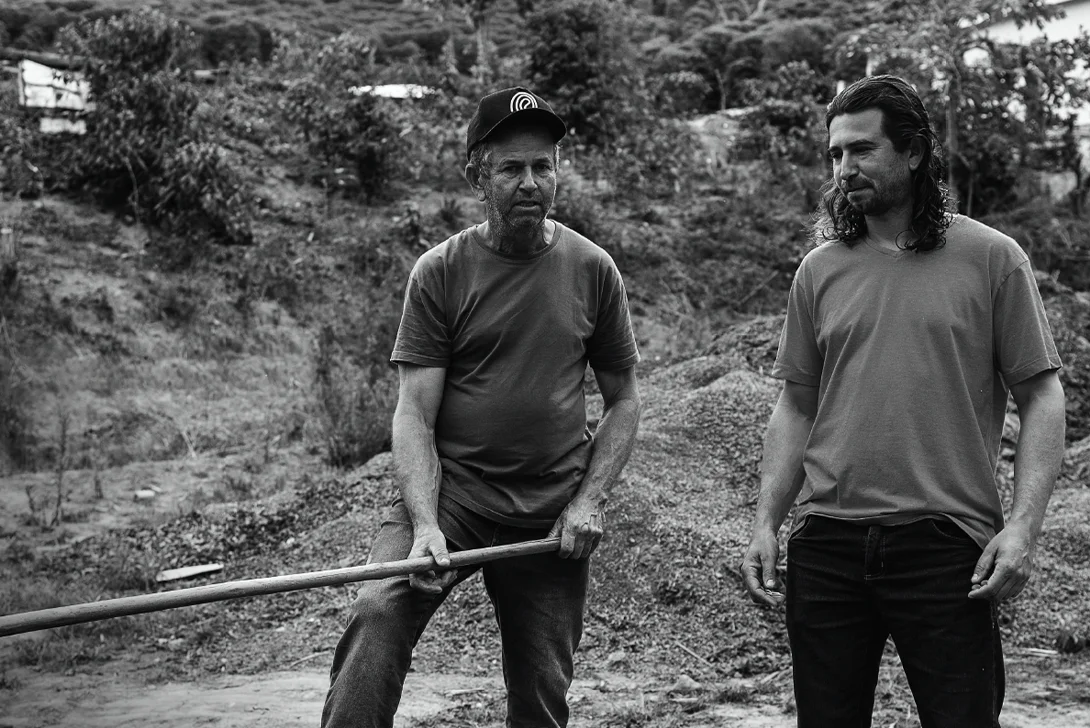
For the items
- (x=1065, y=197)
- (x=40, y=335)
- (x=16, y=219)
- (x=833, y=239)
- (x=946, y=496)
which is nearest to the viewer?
(x=946, y=496)

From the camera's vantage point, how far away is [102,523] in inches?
297

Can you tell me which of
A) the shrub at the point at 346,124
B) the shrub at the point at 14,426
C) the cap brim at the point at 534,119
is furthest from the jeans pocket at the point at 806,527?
the shrub at the point at 346,124

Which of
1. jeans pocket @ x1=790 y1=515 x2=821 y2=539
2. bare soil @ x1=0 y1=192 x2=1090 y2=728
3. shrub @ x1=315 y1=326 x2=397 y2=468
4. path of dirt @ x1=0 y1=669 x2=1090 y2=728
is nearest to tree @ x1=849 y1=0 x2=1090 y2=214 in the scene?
bare soil @ x1=0 y1=192 x2=1090 y2=728

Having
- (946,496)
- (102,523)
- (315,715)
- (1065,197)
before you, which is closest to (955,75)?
(1065,197)

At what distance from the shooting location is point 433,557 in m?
2.77

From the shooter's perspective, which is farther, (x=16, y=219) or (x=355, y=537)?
(x=16, y=219)

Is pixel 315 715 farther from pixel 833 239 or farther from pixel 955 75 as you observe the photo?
pixel 955 75

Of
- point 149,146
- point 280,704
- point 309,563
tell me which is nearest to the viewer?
point 280,704

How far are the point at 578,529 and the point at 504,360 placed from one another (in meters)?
0.45

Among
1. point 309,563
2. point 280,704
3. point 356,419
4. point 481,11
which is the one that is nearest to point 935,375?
point 280,704

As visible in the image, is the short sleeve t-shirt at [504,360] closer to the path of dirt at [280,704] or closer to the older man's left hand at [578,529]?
the older man's left hand at [578,529]

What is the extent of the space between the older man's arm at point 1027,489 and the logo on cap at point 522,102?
127cm

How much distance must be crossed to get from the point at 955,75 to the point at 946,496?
442 inches

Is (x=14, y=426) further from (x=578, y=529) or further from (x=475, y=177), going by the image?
(x=578, y=529)
